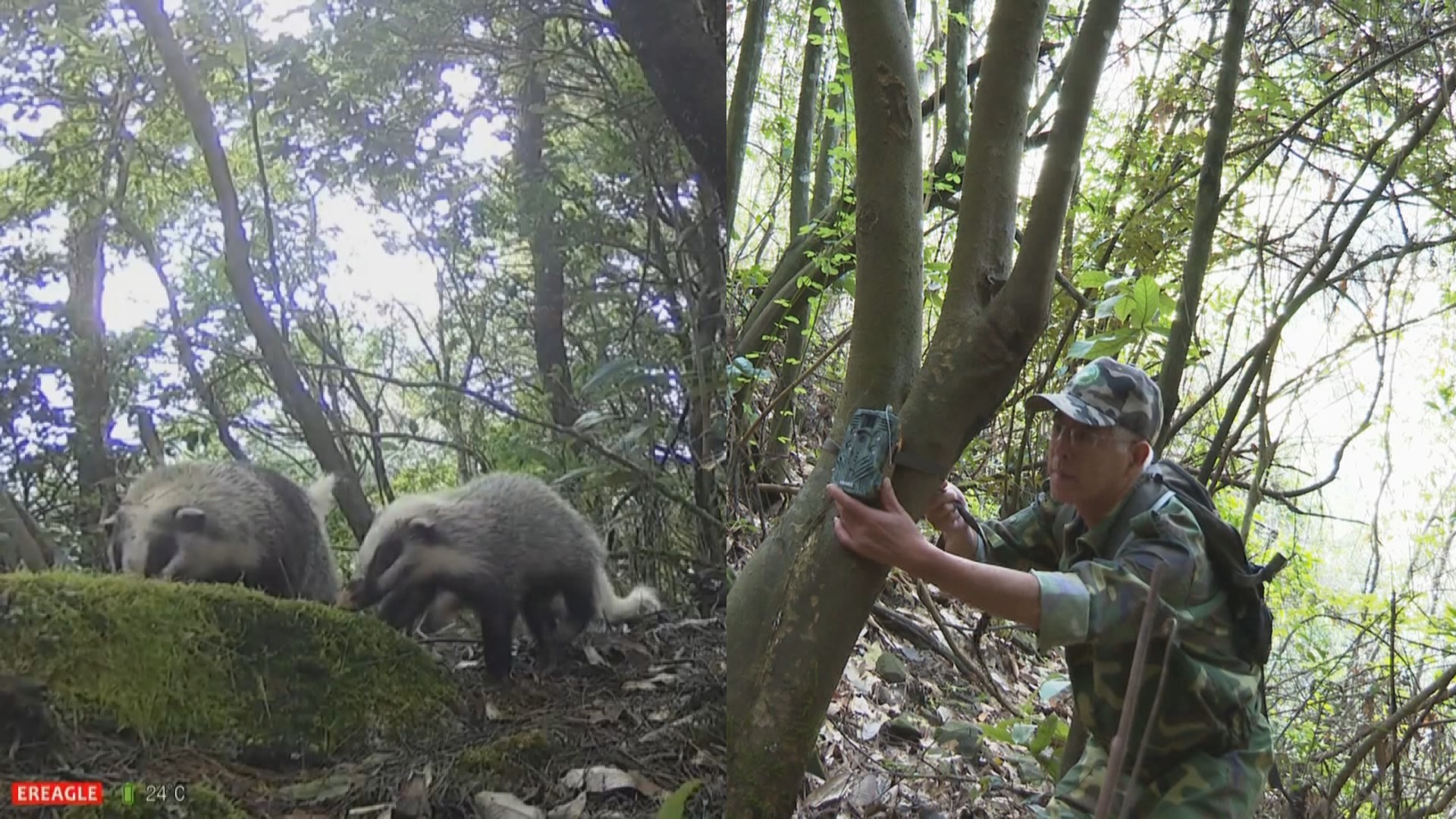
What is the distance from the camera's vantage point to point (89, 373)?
1079 mm

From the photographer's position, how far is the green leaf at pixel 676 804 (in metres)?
1.36

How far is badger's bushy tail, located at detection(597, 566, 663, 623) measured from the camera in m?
1.58

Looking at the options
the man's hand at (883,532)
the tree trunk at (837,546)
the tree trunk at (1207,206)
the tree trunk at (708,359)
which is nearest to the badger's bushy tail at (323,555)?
the tree trunk at (708,359)

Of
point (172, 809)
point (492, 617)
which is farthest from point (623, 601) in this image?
point (172, 809)

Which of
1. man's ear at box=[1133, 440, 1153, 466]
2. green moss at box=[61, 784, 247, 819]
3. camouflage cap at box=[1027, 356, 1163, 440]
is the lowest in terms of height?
green moss at box=[61, 784, 247, 819]

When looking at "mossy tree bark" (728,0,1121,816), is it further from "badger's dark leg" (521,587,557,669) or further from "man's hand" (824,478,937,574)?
"badger's dark leg" (521,587,557,669)

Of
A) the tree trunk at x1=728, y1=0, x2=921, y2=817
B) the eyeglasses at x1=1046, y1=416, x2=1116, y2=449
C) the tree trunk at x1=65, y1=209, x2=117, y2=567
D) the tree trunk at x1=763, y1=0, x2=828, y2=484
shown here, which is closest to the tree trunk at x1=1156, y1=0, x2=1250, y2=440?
the eyeglasses at x1=1046, y1=416, x2=1116, y2=449

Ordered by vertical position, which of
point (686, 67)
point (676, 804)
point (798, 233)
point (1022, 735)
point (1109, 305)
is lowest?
point (1022, 735)

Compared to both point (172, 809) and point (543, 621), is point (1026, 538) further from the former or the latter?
point (172, 809)

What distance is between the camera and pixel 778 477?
3.41 meters

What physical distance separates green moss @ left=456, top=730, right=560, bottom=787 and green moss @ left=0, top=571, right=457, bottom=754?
0.07m

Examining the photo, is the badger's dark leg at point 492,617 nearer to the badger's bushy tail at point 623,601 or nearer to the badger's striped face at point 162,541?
the badger's bushy tail at point 623,601

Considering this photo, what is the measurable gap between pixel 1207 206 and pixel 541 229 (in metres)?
2.05

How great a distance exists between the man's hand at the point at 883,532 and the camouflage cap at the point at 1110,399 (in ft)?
1.71
